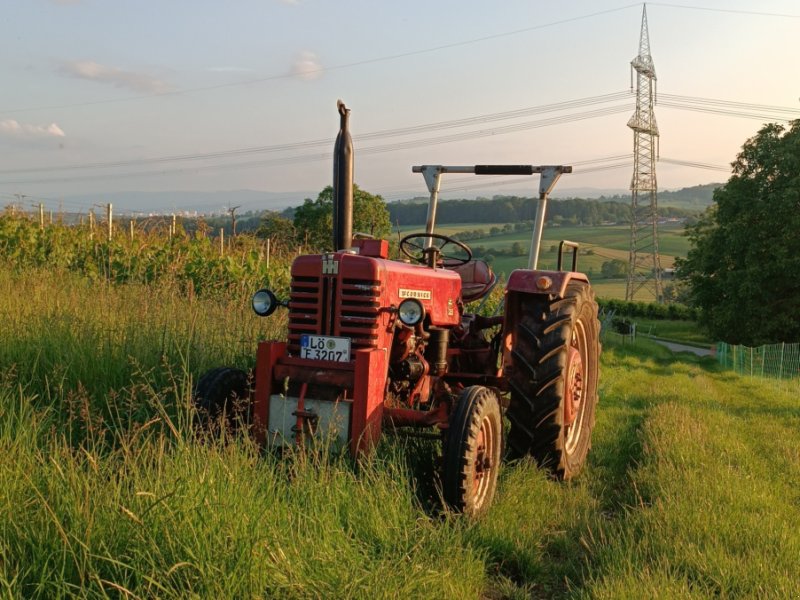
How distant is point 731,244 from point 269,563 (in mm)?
36527

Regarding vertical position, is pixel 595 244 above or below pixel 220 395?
above

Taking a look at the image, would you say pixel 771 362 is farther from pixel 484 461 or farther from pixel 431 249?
pixel 484 461

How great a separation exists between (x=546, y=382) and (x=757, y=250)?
1318 inches

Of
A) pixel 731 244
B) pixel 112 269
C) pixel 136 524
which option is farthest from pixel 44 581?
pixel 731 244

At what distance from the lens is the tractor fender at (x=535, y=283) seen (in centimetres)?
530

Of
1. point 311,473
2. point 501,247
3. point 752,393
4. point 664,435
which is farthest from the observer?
point 501,247

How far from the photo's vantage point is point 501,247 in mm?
67500

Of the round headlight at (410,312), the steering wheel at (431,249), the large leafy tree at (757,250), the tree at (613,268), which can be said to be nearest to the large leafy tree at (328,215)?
the large leafy tree at (757,250)

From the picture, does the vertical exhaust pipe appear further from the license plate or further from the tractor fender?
the tractor fender

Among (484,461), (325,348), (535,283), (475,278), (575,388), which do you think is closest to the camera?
(484,461)

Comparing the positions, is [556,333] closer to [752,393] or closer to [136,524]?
[136,524]

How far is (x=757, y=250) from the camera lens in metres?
34.5

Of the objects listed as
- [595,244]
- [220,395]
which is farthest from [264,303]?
[595,244]

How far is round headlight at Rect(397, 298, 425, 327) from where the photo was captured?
435 cm
